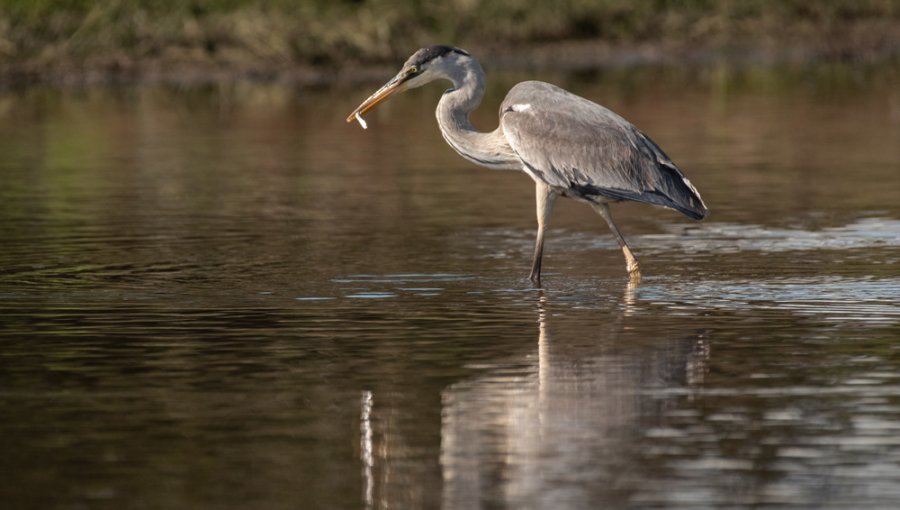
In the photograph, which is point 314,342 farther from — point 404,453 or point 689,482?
point 689,482

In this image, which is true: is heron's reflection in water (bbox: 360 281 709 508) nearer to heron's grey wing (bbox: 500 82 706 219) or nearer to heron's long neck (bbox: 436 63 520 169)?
heron's grey wing (bbox: 500 82 706 219)

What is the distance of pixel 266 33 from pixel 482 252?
63.9 feet

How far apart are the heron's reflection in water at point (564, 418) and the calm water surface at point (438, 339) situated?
0.02 metres

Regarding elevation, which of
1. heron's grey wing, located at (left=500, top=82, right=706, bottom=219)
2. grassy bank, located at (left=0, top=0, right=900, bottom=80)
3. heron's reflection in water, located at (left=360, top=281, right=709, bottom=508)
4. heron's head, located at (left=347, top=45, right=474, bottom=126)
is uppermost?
grassy bank, located at (left=0, top=0, right=900, bottom=80)

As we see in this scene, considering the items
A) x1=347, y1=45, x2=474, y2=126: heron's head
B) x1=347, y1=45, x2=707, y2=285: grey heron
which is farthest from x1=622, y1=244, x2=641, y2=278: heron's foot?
x1=347, y1=45, x2=474, y2=126: heron's head

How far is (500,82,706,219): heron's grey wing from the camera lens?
1204cm

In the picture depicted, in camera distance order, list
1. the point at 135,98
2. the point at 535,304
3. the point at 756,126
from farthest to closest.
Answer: the point at 135,98 < the point at 756,126 < the point at 535,304

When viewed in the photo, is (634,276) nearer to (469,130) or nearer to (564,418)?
(469,130)

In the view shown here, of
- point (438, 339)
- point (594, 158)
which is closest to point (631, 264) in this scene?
point (594, 158)

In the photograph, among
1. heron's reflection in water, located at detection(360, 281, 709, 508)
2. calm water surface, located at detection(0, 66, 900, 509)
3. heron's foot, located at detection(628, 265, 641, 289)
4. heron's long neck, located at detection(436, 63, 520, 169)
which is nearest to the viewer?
heron's reflection in water, located at detection(360, 281, 709, 508)

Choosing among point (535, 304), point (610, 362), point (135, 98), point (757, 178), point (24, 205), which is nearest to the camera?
point (610, 362)

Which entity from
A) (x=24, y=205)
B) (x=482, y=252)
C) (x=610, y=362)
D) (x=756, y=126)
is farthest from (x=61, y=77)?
(x=610, y=362)

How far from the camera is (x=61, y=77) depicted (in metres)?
32.1

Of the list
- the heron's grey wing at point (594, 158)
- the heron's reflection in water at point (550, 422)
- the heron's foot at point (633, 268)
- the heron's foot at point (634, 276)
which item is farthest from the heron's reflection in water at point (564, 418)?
the heron's grey wing at point (594, 158)
